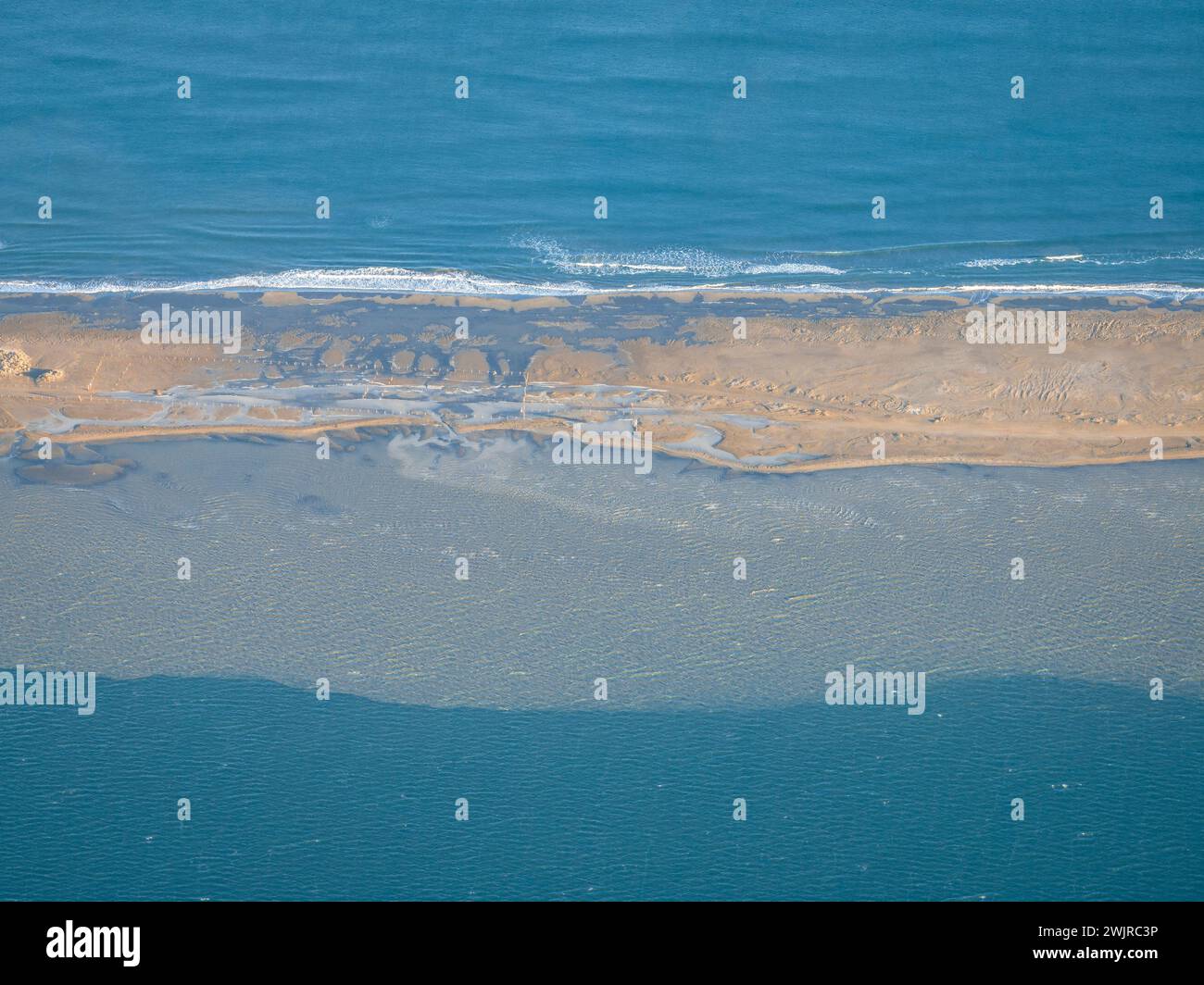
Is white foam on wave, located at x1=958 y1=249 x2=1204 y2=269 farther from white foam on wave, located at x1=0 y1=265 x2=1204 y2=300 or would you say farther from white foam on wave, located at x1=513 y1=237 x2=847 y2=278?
white foam on wave, located at x1=513 y1=237 x2=847 y2=278

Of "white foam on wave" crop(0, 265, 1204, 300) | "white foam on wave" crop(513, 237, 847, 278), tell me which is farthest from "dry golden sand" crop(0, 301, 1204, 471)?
"white foam on wave" crop(513, 237, 847, 278)

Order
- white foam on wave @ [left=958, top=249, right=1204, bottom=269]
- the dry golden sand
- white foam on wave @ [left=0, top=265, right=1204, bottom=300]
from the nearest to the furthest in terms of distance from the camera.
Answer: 1. the dry golden sand
2. white foam on wave @ [left=0, top=265, right=1204, bottom=300]
3. white foam on wave @ [left=958, top=249, right=1204, bottom=269]

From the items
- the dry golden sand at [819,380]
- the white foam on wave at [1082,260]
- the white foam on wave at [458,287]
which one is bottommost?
the dry golden sand at [819,380]

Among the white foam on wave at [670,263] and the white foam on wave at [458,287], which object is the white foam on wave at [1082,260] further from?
the white foam on wave at [670,263]

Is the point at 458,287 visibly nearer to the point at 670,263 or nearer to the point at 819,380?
the point at 670,263

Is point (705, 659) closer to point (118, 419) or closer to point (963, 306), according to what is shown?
point (963, 306)

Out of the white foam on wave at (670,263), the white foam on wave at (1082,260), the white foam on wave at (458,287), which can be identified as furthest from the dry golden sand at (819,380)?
the white foam on wave at (1082,260)

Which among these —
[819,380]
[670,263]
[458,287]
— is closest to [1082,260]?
[819,380]

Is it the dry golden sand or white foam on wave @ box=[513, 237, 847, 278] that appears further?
white foam on wave @ box=[513, 237, 847, 278]

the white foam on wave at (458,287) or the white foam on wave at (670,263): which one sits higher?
the white foam on wave at (670,263)
